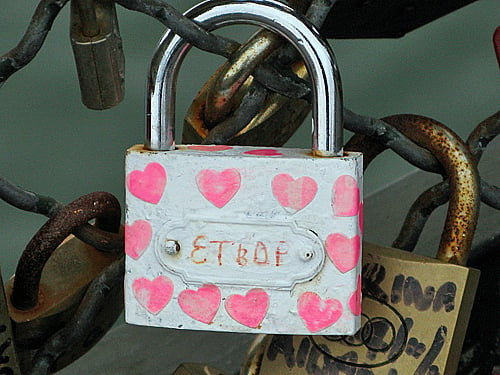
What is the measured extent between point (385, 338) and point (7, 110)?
96cm

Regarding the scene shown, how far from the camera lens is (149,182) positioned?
539mm

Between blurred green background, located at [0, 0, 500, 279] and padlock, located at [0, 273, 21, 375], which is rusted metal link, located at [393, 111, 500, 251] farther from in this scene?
blurred green background, located at [0, 0, 500, 279]

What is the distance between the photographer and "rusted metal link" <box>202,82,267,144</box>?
0.56 m

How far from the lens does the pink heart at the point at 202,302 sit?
0.54 metres

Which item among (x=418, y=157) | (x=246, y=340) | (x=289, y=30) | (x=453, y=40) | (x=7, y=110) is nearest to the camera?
(x=289, y=30)

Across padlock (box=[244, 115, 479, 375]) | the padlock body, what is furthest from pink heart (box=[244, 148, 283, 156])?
padlock (box=[244, 115, 479, 375])

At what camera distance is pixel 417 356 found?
0.60m

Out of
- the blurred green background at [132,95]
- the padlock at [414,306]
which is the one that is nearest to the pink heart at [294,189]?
the padlock at [414,306]

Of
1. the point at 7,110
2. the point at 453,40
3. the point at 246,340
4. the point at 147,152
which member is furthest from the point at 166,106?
the point at 453,40

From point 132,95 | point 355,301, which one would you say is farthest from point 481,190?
point 132,95

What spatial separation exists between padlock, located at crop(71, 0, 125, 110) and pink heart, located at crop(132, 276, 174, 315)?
0.12 meters

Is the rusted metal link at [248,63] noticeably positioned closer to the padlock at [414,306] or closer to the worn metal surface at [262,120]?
the worn metal surface at [262,120]

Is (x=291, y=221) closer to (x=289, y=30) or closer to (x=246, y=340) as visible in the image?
(x=289, y=30)

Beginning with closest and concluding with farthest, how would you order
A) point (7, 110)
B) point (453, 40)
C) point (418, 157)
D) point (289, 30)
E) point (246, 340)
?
1. point (289, 30)
2. point (418, 157)
3. point (246, 340)
4. point (7, 110)
5. point (453, 40)
